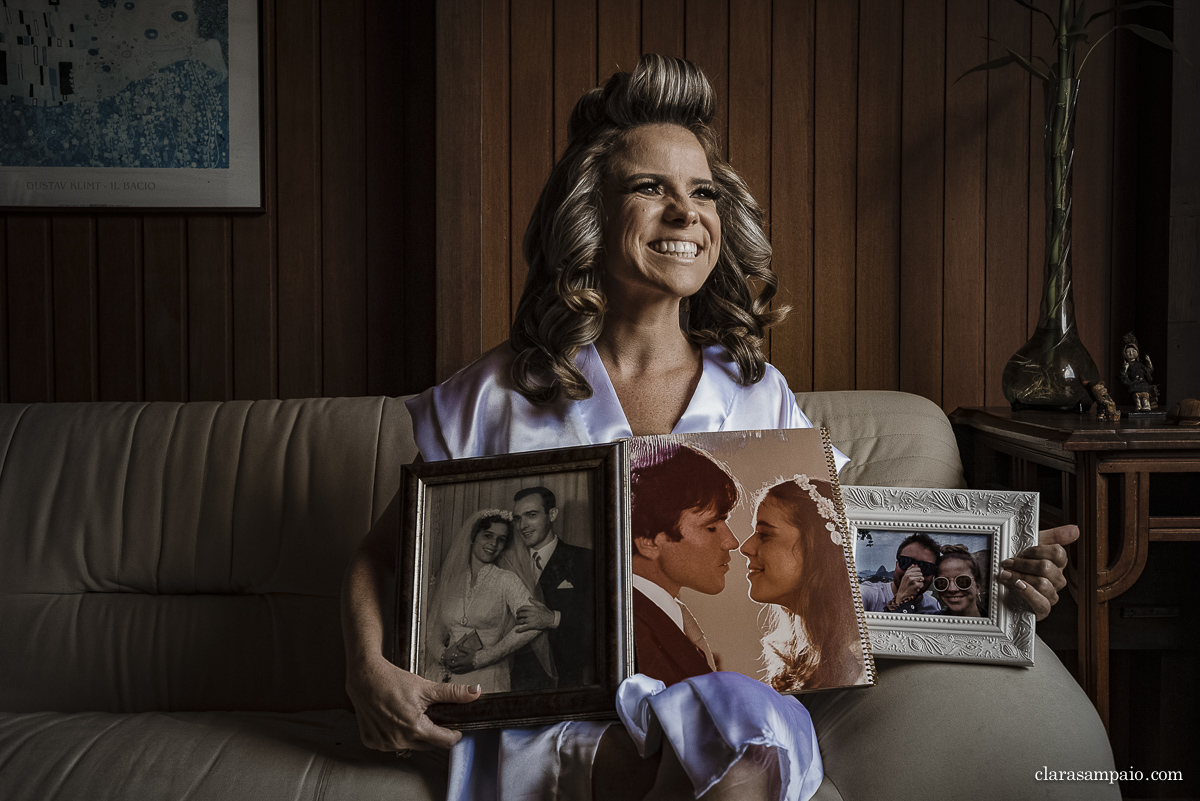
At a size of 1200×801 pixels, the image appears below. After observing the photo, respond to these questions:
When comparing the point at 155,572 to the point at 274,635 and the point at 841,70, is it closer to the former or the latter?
the point at 274,635

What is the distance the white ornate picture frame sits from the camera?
4.10ft

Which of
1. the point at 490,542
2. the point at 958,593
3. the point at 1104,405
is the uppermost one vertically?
the point at 1104,405

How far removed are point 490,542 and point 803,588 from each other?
47 centimetres

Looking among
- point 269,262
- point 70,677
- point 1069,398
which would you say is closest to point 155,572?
point 70,677

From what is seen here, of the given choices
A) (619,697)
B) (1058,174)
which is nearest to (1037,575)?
(619,697)

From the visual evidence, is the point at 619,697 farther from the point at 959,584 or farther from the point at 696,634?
the point at 959,584

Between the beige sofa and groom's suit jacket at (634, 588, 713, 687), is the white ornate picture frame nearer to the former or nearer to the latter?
the beige sofa

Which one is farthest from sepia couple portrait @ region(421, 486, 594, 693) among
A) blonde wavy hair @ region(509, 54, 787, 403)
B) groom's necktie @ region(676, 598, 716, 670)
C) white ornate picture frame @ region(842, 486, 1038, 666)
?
white ornate picture frame @ region(842, 486, 1038, 666)

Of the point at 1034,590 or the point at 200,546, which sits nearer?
the point at 1034,590

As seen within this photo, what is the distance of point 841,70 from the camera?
226 cm

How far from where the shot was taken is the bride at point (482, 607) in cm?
111

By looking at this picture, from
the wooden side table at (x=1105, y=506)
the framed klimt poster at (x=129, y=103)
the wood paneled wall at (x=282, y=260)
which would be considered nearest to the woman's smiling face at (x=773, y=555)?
the wooden side table at (x=1105, y=506)

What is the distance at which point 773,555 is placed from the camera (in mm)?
1166

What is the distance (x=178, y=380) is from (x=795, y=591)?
2019mm
